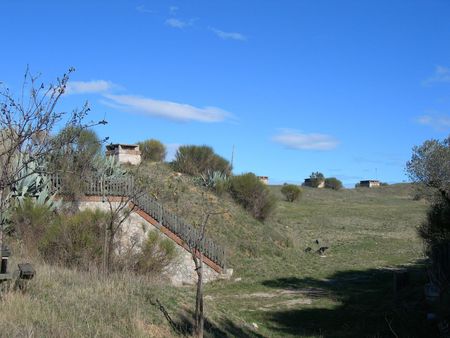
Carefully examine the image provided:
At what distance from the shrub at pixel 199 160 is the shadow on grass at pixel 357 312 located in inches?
728

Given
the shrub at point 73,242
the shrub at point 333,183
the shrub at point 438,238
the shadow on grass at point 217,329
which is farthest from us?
the shrub at point 333,183

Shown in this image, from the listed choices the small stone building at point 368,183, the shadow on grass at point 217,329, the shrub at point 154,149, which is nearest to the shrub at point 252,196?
the shrub at point 154,149

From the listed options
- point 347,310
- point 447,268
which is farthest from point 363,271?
point 447,268

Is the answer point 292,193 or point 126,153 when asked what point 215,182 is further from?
point 292,193

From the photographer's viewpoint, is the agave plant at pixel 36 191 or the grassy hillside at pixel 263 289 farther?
the agave plant at pixel 36 191

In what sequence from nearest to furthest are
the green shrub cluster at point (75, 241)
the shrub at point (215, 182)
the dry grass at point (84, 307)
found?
the dry grass at point (84, 307) < the green shrub cluster at point (75, 241) < the shrub at point (215, 182)

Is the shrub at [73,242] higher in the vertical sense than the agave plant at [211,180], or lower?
lower

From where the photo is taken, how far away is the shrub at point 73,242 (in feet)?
55.2

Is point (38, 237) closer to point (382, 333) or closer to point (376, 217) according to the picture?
point (382, 333)

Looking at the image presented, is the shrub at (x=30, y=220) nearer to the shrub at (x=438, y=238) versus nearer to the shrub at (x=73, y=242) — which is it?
the shrub at (x=73, y=242)

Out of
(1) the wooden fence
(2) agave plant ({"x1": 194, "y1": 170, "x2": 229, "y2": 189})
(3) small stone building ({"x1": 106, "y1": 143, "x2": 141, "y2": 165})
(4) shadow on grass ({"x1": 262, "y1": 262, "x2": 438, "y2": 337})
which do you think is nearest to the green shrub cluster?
(1) the wooden fence

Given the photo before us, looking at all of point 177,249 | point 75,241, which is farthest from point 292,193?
point 75,241

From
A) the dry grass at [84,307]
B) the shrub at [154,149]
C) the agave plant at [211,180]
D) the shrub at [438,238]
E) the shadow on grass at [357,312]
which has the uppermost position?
the shrub at [154,149]

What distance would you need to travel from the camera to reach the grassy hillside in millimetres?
8242
